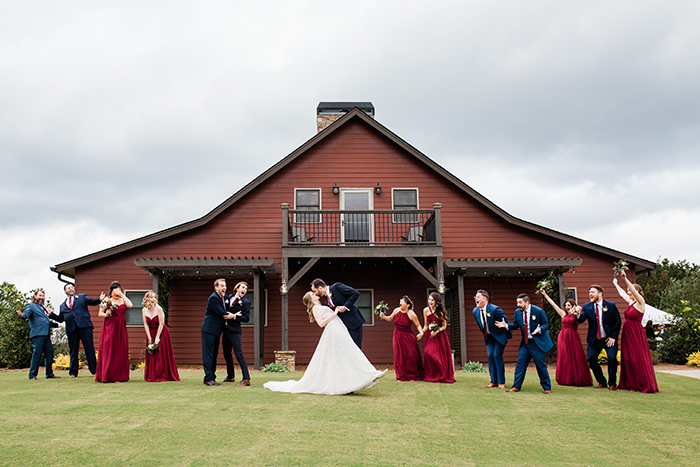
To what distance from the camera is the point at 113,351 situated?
8.81 metres

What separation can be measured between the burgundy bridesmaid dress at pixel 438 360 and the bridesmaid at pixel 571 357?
6.24ft

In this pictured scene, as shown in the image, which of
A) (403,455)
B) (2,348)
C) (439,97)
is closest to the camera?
(403,455)

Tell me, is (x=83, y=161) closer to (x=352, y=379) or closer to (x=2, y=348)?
(x=2, y=348)

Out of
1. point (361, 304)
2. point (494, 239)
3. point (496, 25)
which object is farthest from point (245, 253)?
point (496, 25)

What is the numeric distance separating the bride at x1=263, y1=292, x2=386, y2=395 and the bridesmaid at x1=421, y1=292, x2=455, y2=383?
80.0 inches

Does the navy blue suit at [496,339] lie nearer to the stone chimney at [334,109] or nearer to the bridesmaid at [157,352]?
the bridesmaid at [157,352]

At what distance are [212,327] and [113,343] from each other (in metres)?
2.17

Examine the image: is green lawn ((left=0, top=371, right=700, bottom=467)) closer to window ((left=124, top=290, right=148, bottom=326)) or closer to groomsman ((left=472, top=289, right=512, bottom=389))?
groomsman ((left=472, top=289, right=512, bottom=389))

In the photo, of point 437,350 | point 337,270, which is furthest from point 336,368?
point 337,270

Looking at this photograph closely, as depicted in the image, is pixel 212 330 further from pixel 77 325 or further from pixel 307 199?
pixel 307 199

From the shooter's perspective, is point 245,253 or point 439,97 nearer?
point 245,253

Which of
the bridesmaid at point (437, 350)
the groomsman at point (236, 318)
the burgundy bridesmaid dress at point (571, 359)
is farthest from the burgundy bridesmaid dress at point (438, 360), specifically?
the groomsman at point (236, 318)

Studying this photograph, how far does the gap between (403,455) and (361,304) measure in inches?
469

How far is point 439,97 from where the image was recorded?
22.6m
